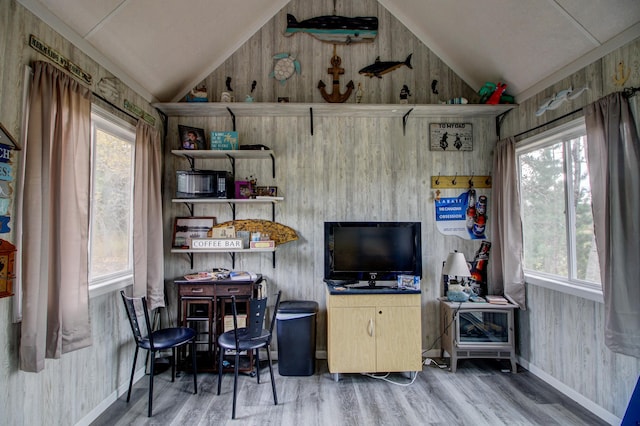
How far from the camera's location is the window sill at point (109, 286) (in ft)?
7.15

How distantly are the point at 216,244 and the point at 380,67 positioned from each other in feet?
8.27

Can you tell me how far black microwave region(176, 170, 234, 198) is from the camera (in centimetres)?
295

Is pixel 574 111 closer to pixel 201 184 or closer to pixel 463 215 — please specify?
pixel 463 215

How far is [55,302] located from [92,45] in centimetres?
175

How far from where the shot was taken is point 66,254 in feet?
5.98

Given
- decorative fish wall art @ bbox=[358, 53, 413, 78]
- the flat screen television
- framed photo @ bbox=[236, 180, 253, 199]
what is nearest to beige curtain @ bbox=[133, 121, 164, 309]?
framed photo @ bbox=[236, 180, 253, 199]

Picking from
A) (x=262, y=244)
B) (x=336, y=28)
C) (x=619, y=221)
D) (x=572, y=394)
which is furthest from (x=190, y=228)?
(x=572, y=394)

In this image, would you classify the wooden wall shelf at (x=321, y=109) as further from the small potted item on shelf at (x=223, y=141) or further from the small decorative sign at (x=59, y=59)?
the small decorative sign at (x=59, y=59)

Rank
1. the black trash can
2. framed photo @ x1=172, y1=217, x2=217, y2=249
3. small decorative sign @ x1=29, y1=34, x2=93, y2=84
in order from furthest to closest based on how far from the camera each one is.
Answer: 1. framed photo @ x1=172, y1=217, x2=217, y2=249
2. the black trash can
3. small decorative sign @ x1=29, y1=34, x2=93, y2=84

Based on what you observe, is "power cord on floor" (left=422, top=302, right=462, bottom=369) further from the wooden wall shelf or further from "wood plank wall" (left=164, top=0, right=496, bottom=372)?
the wooden wall shelf

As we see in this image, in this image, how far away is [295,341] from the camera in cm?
276

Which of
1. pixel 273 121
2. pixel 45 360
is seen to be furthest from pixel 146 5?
pixel 45 360

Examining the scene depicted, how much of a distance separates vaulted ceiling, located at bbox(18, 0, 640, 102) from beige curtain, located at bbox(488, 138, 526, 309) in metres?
0.62

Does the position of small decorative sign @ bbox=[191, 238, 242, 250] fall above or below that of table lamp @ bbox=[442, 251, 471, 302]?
above
